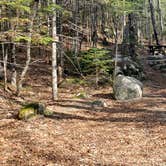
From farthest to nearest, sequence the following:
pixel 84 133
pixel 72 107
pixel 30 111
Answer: pixel 72 107 < pixel 30 111 < pixel 84 133

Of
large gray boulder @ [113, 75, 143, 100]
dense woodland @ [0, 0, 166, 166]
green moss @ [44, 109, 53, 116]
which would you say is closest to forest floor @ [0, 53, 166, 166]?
dense woodland @ [0, 0, 166, 166]

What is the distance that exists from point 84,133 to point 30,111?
2.51m

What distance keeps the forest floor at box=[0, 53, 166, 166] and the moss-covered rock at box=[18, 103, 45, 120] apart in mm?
238

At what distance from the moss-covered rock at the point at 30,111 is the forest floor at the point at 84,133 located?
9.4 inches

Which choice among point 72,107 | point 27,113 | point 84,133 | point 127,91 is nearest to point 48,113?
point 27,113

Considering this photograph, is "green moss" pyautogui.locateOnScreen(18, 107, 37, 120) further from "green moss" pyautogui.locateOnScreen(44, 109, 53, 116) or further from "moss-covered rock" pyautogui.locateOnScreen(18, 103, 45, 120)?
"green moss" pyautogui.locateOnScreen(44, 109, 53, 116)

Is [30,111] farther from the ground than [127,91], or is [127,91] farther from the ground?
[127,91]

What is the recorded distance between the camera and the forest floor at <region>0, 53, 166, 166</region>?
29.7ft

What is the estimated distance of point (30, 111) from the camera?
12633 millimetres

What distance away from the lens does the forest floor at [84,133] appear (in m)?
9.05

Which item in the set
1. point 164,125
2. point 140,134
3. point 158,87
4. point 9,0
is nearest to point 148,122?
point 164,125

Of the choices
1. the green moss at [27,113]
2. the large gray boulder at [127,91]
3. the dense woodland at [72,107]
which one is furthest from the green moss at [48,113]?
the large gray boulder at [127,91]

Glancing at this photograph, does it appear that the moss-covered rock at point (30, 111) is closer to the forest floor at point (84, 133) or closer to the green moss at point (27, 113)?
the green moss at point (27, 113)

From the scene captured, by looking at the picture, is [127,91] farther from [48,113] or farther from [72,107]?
[48,113]
